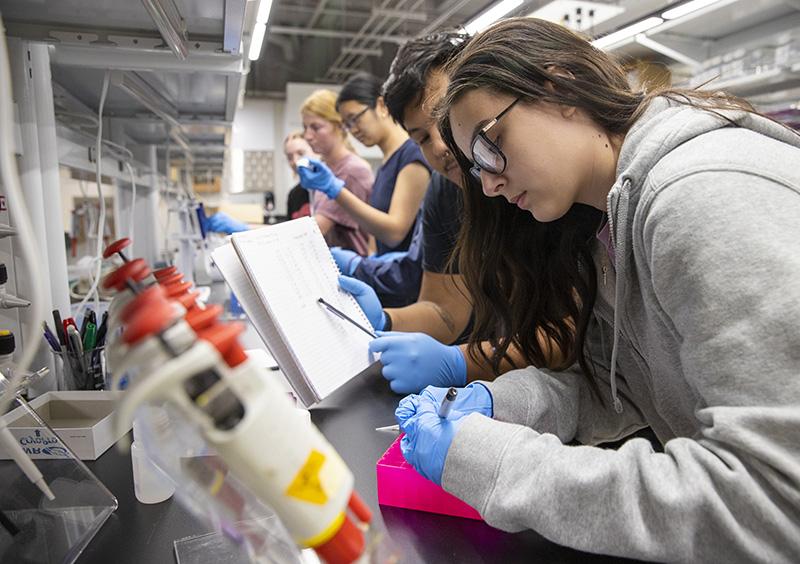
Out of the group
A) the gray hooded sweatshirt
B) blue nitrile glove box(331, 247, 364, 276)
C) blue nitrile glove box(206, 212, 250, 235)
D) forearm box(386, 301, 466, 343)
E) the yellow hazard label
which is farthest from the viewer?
blue nitrile glove box(206, 212, 250, 235)

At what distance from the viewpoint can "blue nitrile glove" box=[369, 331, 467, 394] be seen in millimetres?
1096

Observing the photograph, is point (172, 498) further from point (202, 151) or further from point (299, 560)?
point (202, 151)

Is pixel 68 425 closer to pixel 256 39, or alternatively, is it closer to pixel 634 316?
pixel 634 316

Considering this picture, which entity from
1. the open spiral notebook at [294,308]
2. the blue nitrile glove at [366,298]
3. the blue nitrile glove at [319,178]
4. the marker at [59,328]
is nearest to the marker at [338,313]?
the open spiral notebook at [294,308]

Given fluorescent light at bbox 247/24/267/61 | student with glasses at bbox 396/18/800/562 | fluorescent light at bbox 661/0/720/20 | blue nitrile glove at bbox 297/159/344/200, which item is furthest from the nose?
fluorescent light at bbox 661/0/720/20

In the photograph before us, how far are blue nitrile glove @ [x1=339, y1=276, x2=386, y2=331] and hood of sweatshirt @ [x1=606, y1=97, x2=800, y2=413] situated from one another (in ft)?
2.35

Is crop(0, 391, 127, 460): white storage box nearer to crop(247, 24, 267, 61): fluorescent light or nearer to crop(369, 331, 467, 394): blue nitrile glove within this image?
crop(369, 331, 467, 394): blue nitrile glove

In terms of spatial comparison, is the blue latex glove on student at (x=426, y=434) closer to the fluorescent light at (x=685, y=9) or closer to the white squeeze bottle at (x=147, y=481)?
the white squeeze bottle at (x=147, y=481)

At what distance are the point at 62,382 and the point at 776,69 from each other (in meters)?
4.66

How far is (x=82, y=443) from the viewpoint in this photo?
2.70 ft

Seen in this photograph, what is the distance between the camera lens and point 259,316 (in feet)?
3.20

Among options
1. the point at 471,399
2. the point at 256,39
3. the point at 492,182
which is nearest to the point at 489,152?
the point at 492,182

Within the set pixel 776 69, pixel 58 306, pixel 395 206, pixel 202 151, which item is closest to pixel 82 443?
pixel 58 306

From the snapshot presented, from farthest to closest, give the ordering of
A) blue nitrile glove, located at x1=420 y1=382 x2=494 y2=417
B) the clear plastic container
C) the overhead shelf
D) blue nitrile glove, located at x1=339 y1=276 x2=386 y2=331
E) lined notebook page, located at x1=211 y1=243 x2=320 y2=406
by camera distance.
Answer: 1. the overhead shelf
2. blue nitrile glove, located at x1=339 y1=276 x2=386 y2=331
3. lined notebook page, located at x1=211 y1=243 x2=320 y2=406
4. blue nitrile glove, located at x1=420 y1=382 x2=494 y2=417
5. the clear plastic container
